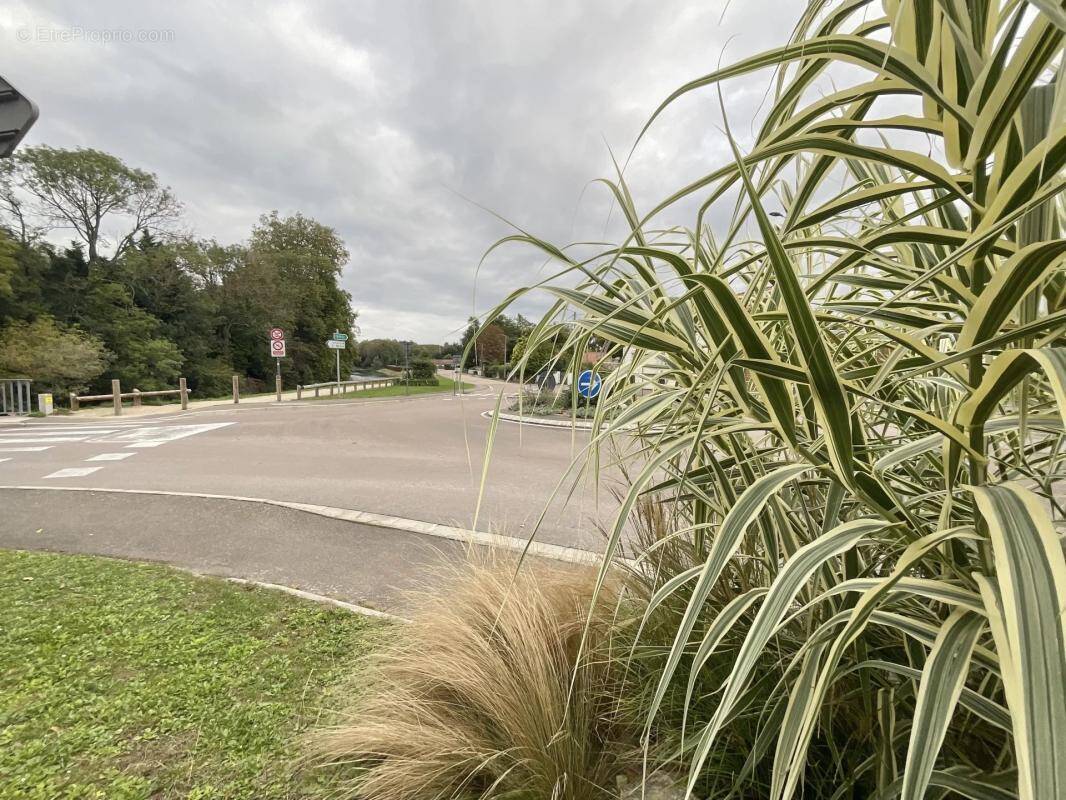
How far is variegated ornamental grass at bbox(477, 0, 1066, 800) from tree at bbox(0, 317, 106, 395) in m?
21.6

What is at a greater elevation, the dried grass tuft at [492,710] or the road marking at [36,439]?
the dried grass tuft at [492,710]

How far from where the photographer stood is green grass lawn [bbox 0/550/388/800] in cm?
156

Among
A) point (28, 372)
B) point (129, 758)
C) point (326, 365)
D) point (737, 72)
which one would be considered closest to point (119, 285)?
point (28, 372)

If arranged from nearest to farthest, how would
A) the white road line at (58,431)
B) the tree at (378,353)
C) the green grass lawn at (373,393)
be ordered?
1. the white road line at (58,431)
2. the green grass lawn at (373,393)
3. the tree at (378,353)

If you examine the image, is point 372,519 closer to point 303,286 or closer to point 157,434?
point 157,434

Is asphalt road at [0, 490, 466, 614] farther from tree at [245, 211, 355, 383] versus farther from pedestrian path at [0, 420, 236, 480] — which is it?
tree at [245, 211, 355, 383]

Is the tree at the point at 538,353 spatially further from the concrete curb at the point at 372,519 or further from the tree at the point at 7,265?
the tree at the point at 7,265

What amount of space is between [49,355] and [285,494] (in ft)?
55.1

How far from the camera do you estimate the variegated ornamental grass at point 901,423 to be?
0.57 meters

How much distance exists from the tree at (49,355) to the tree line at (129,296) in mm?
35

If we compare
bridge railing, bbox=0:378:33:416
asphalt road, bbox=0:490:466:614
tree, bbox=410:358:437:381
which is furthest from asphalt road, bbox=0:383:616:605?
tree, bbox=410:358:437:381

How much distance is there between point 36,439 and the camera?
→ 898 centimetres

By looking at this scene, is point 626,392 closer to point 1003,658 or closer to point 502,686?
point 502,686

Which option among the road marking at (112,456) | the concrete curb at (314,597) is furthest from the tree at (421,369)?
the concrete curb at (314,597)
